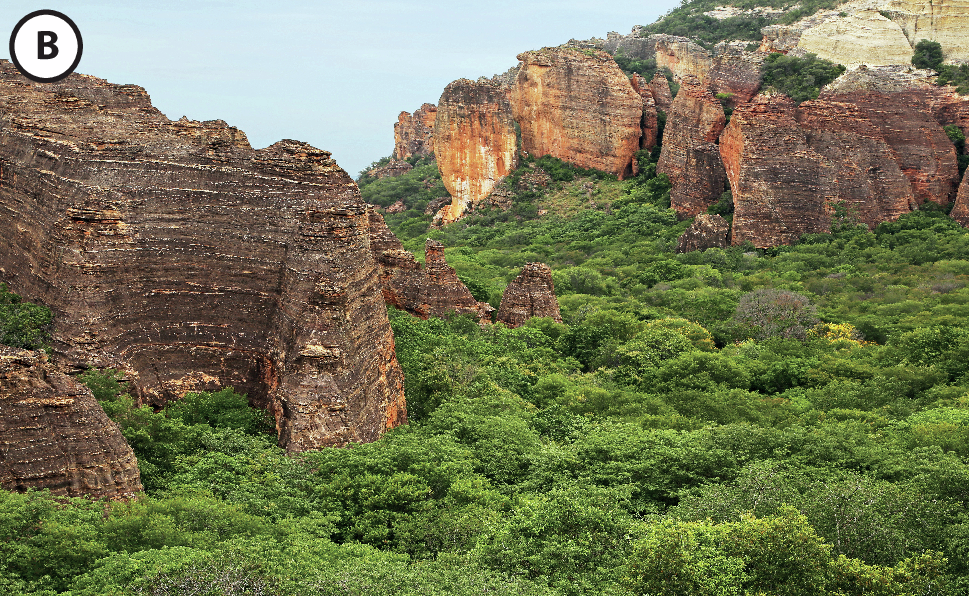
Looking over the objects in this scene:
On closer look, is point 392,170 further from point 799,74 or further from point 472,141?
point 799,74

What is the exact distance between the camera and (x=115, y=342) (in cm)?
2211

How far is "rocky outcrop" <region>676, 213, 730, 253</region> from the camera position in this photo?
55.9 m

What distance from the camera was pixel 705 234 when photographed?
5584 cm

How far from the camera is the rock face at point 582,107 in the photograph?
68438 millimetres

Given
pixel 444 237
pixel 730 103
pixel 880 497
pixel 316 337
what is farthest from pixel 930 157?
pixel 316 337

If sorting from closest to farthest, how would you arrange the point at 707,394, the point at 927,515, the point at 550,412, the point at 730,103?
the point at 927,515
the point at 550,412
the point at 707,394
the point at 730,103

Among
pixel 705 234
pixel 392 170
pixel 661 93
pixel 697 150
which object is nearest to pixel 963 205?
pixel 705 234

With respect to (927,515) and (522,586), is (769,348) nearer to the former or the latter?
(927,515)

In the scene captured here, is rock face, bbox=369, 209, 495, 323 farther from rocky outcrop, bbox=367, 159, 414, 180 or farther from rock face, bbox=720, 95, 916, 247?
rocky outcrop, bbox=367, 159, 414, 180

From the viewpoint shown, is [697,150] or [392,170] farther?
[392,170]

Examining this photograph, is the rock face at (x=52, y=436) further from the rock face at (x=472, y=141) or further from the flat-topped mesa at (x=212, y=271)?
the rock face at (x=472, y=141)

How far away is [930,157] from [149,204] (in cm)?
4816

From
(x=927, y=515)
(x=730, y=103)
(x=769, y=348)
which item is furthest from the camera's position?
(x=730, y=103)

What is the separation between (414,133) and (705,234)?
173 ft
